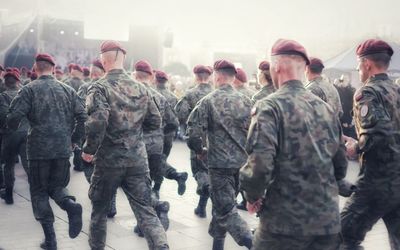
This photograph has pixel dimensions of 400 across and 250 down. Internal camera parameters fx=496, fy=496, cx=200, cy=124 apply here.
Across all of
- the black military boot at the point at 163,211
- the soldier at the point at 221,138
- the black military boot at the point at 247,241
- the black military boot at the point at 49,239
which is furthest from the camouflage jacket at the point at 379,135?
the black military boot at the point at 49,239

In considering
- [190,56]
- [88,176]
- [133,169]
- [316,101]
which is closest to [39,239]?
[88,176]

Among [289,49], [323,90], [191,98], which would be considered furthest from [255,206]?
[191,98]

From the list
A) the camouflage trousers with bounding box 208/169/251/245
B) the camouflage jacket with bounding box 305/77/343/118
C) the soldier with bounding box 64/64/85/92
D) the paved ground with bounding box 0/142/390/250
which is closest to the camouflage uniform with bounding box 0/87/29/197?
the paved ground with bounding box 0/142/390/250

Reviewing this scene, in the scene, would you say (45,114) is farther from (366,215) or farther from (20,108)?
(366,215)

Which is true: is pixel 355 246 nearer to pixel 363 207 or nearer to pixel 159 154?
pixel 363 207

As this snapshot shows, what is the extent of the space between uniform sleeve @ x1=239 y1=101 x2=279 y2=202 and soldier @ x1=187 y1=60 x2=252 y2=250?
7.39 feet

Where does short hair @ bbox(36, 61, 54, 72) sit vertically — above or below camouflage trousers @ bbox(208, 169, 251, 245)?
above

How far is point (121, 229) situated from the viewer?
6.79m

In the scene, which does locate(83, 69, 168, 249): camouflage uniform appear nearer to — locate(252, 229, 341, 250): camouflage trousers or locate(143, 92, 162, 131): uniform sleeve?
locate(143, 92, 162, 131): uniform sleeve

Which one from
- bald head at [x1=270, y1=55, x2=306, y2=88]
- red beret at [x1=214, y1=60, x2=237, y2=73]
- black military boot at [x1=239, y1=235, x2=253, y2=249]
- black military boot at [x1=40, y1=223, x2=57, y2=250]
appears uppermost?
bald head at [x1=270, y1=55, x2=306, y2=88]

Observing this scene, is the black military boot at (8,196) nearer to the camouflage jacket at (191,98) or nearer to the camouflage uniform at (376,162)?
the camouflage jacket at (191,98)

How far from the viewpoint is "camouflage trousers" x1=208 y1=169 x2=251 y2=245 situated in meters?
5.18

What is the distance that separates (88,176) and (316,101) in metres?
4.69

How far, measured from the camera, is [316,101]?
11.2 feet
